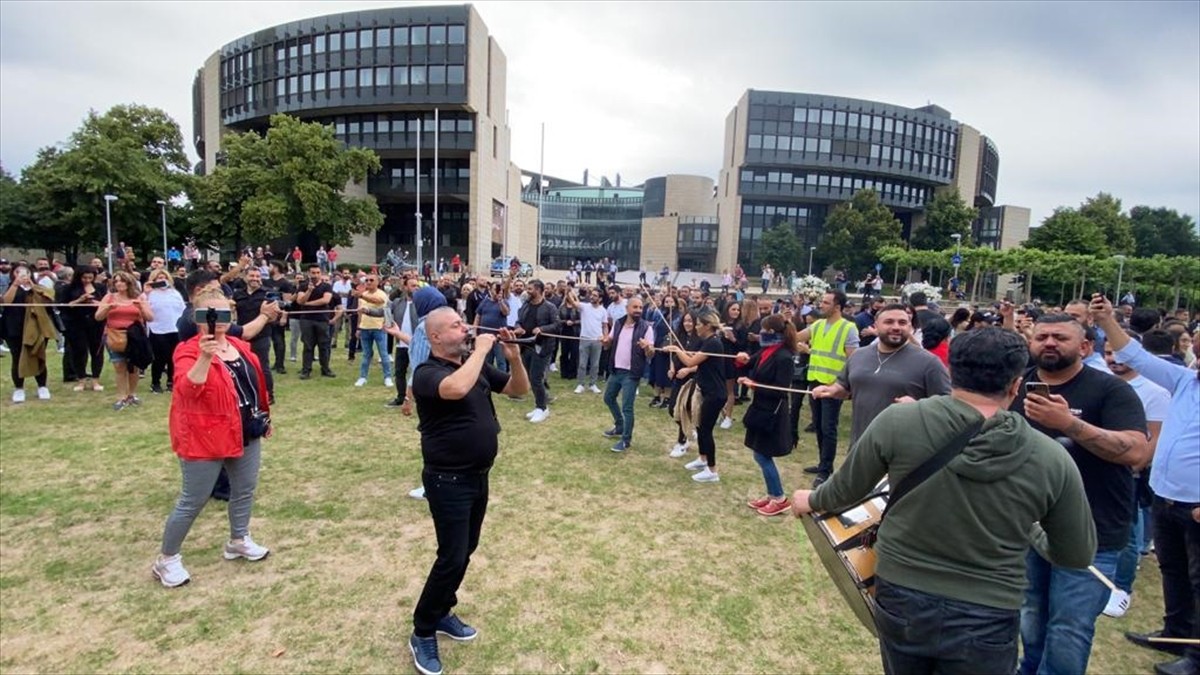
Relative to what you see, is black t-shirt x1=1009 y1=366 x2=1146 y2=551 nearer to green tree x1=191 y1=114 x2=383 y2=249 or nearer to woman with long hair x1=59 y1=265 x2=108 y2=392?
woman with long hair x1=59 y1=265 x2=108 y2=392

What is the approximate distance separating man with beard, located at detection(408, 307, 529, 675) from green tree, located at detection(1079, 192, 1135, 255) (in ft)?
245

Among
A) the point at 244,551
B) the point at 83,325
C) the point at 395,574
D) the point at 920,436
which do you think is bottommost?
the point at 395,574

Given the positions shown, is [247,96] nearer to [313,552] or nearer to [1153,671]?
[313,552]

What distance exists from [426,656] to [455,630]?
1.04 feet

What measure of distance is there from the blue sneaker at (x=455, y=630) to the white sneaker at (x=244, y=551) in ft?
6.09

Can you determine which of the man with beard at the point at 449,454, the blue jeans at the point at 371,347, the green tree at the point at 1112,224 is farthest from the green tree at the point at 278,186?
the green tree at the point at 1112,224

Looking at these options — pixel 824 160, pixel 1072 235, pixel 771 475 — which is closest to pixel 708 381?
pixel 771 475

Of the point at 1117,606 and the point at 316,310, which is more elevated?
the point at 316,310

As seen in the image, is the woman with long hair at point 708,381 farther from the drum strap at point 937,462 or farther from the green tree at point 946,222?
the green tree at point 946,222

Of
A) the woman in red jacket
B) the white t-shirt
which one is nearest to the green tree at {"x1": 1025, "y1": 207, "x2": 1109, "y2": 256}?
the white t-shirt

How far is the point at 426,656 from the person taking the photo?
3.46 meters

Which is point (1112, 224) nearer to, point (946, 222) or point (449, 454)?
point (946, 222)

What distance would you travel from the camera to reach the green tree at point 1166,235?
68.7 m

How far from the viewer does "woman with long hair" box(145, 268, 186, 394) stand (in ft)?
29.5
